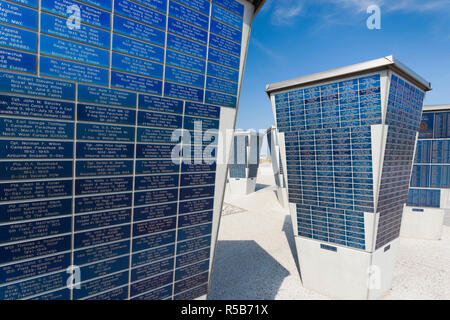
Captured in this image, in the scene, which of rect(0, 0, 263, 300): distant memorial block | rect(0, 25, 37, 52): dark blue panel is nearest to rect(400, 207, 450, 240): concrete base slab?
rect(0, 0, 263, 300): distant memorial block

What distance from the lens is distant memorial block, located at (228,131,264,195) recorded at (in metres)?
37.4

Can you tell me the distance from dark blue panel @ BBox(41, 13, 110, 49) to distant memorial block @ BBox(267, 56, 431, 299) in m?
10.0

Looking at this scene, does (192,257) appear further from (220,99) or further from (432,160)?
(432,160)

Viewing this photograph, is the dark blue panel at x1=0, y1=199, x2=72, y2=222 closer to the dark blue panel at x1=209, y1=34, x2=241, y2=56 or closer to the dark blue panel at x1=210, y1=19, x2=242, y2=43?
the dark blue panel at x1=209, y1=34, x2=241, y2=56

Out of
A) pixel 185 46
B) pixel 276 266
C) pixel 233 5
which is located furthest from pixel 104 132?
pixel 276 266

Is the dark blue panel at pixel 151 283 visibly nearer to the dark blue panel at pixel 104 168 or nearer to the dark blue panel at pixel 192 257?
the dark blue panel at pixel 192 257

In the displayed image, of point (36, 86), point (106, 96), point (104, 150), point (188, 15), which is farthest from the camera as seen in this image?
point (188, 15)

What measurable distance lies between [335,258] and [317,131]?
774cm

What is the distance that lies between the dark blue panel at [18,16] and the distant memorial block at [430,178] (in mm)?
27726

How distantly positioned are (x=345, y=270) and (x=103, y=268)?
1281 centimetres

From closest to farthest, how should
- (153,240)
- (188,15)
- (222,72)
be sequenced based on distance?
(188,15), (153,240), (222,72)

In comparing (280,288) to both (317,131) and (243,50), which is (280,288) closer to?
(317,131)

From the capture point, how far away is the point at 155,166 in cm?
690

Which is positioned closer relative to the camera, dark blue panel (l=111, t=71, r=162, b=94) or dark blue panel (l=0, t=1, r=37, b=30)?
dark blue panel (l=0, t=1, r=37, b=30)
